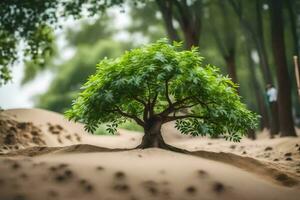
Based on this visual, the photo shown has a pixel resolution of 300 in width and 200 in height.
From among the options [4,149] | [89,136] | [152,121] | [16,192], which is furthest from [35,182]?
[89,136]

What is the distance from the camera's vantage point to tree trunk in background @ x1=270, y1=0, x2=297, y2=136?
50.3 feet

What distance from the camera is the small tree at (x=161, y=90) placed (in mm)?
8719

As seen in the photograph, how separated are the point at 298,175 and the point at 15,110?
12.6 m

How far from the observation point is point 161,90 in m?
8.84

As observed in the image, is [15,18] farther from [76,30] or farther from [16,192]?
[76,30]

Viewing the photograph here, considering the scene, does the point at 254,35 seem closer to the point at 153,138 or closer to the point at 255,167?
the point at 153,138

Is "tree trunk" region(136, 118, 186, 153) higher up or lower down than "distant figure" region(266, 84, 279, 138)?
lower down

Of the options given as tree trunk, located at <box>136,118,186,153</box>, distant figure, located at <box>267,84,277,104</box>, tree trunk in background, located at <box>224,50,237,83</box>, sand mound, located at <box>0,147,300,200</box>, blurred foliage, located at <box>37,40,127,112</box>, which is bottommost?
sand mound, located at <box>0,147,300,200</box>

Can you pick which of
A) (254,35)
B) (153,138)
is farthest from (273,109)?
(153,138)

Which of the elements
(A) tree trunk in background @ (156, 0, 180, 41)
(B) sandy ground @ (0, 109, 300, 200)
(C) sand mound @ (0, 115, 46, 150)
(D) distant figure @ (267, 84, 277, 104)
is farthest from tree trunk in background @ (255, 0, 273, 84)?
(B) sandy ground @ (0, 109, 300, 200)

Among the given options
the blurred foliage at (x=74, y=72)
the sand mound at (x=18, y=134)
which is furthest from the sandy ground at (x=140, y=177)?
the blurred foliage at (x=74, y=72)

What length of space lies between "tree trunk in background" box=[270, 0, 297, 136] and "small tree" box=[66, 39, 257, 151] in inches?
243

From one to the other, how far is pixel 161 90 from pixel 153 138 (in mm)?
1242

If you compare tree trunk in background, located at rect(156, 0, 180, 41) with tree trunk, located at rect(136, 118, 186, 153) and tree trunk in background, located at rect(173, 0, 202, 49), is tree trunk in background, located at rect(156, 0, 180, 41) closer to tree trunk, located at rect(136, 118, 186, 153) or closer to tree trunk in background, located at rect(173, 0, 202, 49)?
tree trunk in background, located at rect(173, 0, 202, 49)
